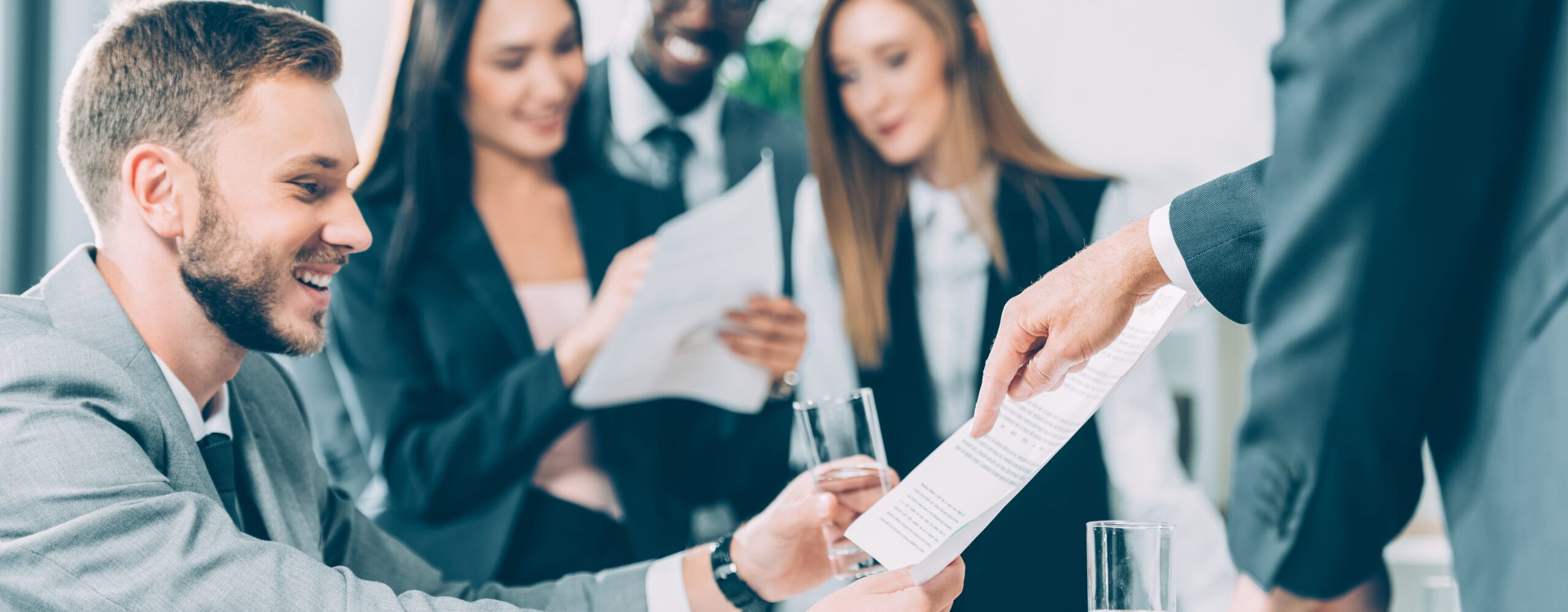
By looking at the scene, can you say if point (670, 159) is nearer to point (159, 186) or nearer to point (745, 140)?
point (745, 140)

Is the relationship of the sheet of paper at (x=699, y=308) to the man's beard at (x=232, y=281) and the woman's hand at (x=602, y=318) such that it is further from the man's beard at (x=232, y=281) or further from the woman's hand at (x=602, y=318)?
the man's beard at (x=232, y=281)

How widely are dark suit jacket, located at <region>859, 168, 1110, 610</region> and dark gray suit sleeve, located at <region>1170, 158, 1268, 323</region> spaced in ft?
2.85

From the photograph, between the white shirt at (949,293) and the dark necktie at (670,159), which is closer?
the white shirt at (949,293)

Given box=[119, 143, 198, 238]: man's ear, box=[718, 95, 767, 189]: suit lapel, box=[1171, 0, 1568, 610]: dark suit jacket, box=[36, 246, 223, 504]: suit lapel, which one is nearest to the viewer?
box=[1171, 0, 1568, 610]: dark suit jacket

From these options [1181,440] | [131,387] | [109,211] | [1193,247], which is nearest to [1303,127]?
[1193,247]

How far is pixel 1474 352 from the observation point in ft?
2.37

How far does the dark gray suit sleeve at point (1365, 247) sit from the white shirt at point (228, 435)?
2.98 feet

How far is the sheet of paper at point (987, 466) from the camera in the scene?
3.31ft

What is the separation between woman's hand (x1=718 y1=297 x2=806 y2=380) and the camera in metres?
2.11

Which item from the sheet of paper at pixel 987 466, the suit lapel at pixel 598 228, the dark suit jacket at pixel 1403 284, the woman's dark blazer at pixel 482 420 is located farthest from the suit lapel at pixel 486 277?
the dark suit jacket at pixel 1403 284

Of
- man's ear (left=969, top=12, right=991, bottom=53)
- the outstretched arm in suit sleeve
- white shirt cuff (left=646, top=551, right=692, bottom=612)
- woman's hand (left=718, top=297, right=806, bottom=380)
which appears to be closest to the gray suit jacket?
white shirt cuff (left=646, top=551, right=692, bottom=612)

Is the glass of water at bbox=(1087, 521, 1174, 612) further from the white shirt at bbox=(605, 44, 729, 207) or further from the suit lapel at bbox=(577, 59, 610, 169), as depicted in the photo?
the suit lapel at bbox=(577, 59, 610, 169)

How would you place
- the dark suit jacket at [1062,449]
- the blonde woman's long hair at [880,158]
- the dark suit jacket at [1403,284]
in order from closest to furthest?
the dark suit jacket at [1403,284]
the dark suit jacket at [1062,449]
the blonde woman's long hair at [880,158]

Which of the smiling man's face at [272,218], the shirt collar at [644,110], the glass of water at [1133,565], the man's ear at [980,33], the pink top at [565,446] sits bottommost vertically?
the pink top at [565,446]
